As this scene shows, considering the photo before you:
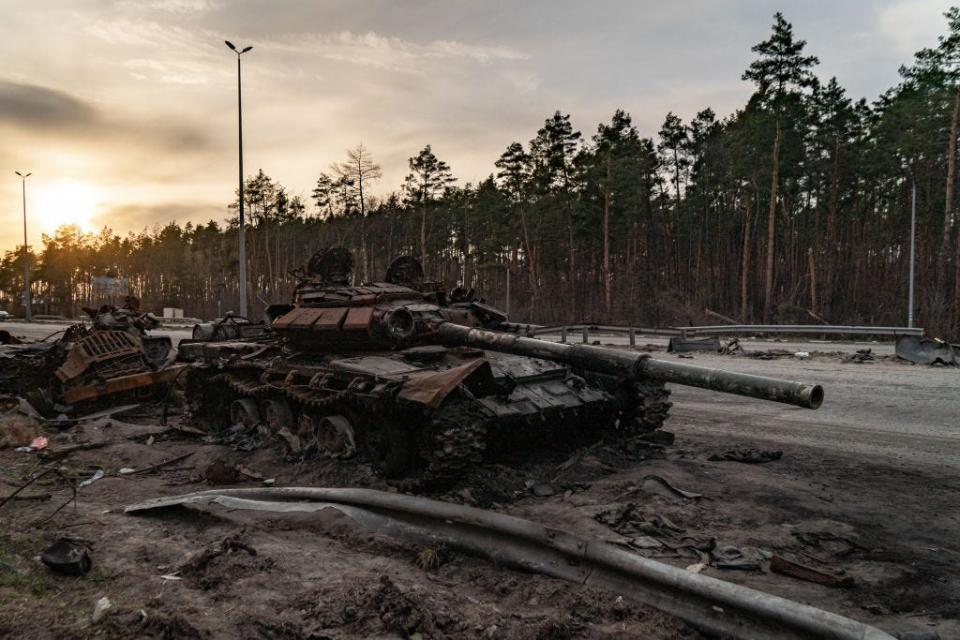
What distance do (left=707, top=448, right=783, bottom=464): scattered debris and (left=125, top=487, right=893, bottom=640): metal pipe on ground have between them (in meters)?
4.21

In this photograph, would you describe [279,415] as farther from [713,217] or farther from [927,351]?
[713,217]

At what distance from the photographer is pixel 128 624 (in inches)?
151

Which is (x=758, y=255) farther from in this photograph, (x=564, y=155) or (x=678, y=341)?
(x=678, y=341)

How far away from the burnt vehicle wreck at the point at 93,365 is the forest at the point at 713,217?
9.53m

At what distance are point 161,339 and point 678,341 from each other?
1502 centimetres

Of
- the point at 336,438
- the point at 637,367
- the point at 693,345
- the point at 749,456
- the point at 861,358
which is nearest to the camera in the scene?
the point at 637,367

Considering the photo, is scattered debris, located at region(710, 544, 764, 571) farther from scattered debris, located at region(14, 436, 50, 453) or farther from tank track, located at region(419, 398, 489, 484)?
scattered debris, located at region(14, 436, 50, 453)

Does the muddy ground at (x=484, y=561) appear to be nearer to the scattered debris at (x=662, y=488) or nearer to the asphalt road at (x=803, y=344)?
the scattered debris at (x=662, y=488)

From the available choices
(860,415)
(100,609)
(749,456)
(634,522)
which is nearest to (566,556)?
(634,522)

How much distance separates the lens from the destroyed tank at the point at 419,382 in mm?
6484

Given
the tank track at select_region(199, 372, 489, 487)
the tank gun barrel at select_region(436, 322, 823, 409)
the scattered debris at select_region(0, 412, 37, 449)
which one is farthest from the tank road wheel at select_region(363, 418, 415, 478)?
the scattered debris at select_region(0, 412, 37, 449)

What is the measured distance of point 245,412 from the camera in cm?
998

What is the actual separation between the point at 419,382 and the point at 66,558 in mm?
3310

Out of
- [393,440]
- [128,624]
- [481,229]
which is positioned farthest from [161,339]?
[481,229]
